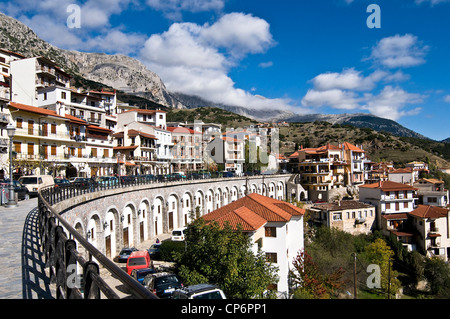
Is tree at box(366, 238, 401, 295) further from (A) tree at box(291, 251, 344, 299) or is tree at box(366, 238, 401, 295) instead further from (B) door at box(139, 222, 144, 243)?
(B) door at box(139, 222, 144, 243)

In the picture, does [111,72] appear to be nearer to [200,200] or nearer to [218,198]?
[218,198]

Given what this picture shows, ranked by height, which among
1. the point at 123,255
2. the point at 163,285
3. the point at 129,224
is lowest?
the point at 123,255

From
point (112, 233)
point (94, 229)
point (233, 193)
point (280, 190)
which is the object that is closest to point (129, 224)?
point (112, 233)

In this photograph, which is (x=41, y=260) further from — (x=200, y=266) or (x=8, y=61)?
(x=8, y=61)

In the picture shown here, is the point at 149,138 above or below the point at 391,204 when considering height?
above

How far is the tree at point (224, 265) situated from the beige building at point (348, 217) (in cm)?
3517

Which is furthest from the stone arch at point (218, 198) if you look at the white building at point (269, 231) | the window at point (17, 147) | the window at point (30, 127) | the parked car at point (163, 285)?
the parked car at point (163, 285)

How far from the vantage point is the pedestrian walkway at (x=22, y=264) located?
5.28 m

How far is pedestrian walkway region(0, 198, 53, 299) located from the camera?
17.3 ft

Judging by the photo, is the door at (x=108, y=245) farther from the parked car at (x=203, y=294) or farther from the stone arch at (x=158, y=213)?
the parked car at (x=203, y=294)

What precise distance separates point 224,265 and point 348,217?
132ft

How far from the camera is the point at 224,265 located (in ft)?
53.9

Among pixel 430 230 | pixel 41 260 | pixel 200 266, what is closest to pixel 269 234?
pixel 200 266
